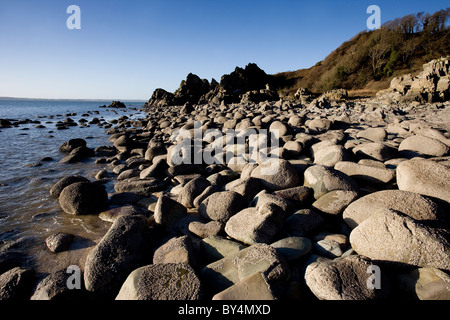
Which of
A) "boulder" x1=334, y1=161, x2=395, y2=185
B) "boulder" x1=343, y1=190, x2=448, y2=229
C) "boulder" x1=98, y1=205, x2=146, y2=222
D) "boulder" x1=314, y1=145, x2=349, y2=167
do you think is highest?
"boulder" x1=314, y1=145, x2=349, y2=167

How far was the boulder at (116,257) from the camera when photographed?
83.8 inches

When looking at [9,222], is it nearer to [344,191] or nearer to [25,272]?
[25,272]

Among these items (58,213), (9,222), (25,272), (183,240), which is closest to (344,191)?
(183,240)

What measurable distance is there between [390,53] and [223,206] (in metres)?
37.7

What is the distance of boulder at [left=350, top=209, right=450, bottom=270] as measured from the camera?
172 cm

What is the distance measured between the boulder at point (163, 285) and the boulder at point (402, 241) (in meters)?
1.52

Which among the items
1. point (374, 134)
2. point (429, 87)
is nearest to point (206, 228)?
point (374, 134)

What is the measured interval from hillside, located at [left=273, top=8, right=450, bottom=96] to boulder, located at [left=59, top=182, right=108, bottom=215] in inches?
1176

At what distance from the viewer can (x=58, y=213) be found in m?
3.95

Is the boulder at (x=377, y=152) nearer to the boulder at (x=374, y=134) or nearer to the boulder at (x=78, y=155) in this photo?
the boulder at (x=374, y=134)

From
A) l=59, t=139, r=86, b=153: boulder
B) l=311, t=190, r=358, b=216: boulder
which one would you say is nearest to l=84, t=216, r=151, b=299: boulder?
l=311, t=190, r=358, b=216: boulder

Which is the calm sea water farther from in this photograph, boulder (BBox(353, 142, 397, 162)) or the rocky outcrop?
the rocky outcrop

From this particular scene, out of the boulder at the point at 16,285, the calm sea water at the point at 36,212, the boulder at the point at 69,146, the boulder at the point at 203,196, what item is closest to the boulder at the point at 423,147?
the boulder at the point at 203,196

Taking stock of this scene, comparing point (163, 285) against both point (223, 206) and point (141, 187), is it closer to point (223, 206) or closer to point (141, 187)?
point (223, 206)
